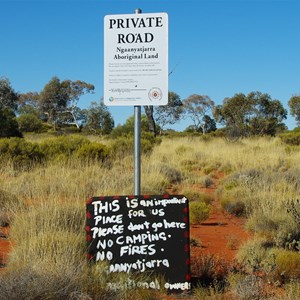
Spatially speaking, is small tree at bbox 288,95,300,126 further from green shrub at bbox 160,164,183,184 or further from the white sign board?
the white sign board

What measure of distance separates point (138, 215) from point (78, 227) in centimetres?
218

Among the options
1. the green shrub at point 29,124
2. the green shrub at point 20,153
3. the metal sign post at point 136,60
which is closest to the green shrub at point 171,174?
the green shrub at point 20,153

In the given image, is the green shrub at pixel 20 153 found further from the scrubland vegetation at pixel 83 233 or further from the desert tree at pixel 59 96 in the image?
the desert tree at pixel 59 96

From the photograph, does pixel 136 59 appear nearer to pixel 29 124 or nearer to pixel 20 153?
pixel 20 153

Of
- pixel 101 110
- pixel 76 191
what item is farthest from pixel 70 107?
pixel 76 191

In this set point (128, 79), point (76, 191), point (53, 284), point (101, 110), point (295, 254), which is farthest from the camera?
point (101, 110)

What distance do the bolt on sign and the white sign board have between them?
114 centimetres

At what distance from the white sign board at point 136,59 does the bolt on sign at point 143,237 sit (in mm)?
1139

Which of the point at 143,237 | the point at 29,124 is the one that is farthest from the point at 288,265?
the point at 29,124

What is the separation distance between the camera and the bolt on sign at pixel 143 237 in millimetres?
5539

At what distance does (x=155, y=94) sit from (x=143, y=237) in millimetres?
1563

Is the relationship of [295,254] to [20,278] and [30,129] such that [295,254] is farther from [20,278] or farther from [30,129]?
[30,129]

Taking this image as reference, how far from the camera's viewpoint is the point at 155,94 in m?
5.90

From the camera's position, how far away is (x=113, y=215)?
5699 millimetres
